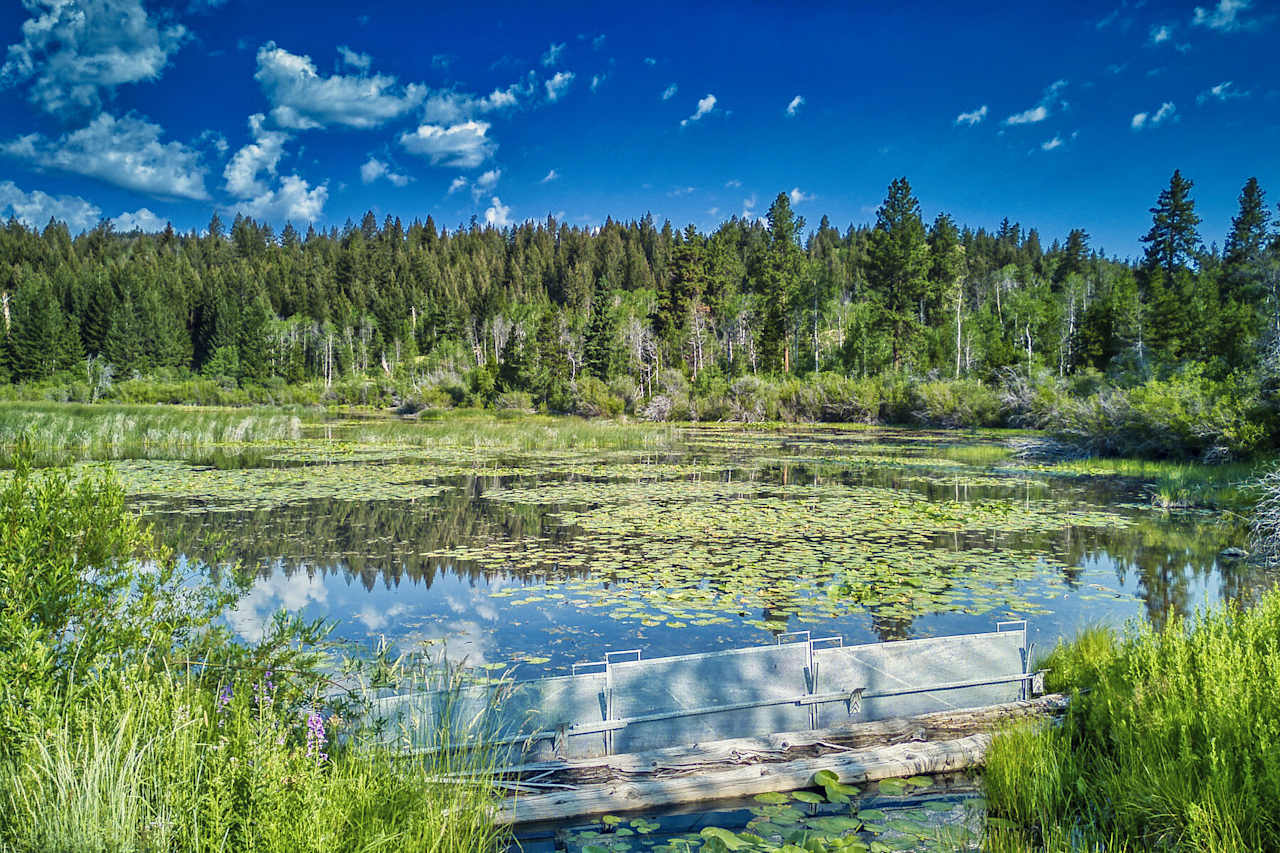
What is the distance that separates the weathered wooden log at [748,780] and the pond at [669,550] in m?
1.64

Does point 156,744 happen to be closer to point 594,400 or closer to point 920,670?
point 920,670

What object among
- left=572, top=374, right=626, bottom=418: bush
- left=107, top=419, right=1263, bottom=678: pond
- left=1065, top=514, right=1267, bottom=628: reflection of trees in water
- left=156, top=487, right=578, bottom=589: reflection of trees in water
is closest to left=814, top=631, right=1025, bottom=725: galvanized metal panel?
left=107, top=419, right=1263, bottom=678: pond

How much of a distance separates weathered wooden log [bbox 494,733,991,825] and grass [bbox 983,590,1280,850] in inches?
18.1

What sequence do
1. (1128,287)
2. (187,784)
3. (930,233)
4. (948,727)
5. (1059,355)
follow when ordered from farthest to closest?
(930,233)
(1059,355)
(1128,287)
(948,727)
(187,784)

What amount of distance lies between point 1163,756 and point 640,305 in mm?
85606

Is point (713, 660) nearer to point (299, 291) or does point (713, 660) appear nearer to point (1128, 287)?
point (1128, 287)

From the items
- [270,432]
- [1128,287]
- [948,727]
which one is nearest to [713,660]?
[948,727]

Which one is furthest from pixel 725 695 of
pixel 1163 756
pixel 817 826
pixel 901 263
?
pixel 901 263

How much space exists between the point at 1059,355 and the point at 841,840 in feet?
199

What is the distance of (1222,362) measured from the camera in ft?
76.6

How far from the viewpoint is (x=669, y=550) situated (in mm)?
10844

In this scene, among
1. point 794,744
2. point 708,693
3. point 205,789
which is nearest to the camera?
point 205,789

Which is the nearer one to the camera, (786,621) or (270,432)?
(786,621)

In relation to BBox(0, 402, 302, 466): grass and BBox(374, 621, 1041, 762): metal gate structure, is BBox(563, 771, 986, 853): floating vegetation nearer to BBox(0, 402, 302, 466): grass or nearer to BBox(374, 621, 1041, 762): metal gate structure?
BBox(374, 621, 1041, 762): metal gate structure
